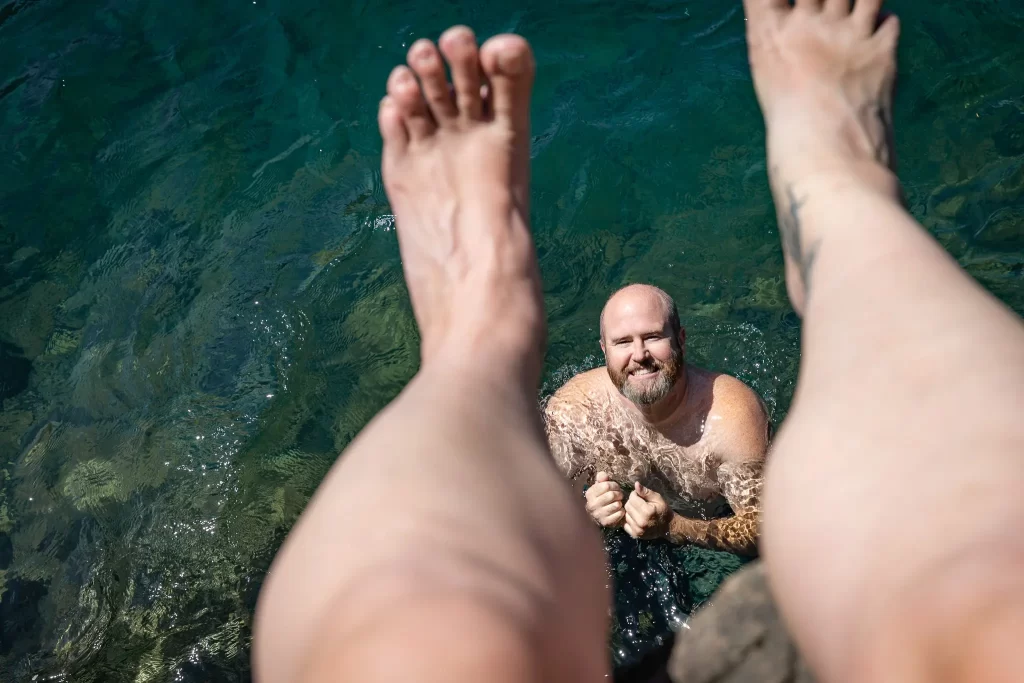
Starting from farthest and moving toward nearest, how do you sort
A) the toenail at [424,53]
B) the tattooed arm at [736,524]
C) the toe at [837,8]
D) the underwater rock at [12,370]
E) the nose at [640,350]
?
the underwater rock at [12,370], the nose at [640,350], the tattooed arm at [736,524], the toe at [837,8], the toenail at [424,53]

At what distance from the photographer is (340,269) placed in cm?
388

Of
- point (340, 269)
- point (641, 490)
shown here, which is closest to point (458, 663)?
point (641, 490)

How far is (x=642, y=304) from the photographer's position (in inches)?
112

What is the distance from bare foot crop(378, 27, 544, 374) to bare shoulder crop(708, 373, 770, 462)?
3.57ft

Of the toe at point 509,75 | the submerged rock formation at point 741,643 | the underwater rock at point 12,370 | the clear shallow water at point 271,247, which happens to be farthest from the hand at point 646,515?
the underwater rock at point 12,370

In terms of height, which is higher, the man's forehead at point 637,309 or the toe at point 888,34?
the toe at point 888,34

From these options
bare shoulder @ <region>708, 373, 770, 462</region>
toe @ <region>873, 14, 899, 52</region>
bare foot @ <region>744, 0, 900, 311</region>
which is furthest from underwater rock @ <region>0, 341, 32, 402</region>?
toe @ <region>873, 14, 899, 52</region>

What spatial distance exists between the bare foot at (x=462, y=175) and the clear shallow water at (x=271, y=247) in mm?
1252

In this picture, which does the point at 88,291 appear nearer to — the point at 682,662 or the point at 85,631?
the point at 85,631

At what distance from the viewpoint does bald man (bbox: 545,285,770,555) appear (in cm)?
271

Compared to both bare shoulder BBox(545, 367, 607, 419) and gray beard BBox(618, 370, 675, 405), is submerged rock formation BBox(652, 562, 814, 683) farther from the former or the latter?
bare shoulder BBox(545, 367, 607, 419)

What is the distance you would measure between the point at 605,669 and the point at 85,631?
2.36m

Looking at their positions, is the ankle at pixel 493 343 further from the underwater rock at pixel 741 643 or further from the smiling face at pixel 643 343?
the smiling face at pixel 643 343

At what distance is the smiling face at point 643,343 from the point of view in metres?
2.82
